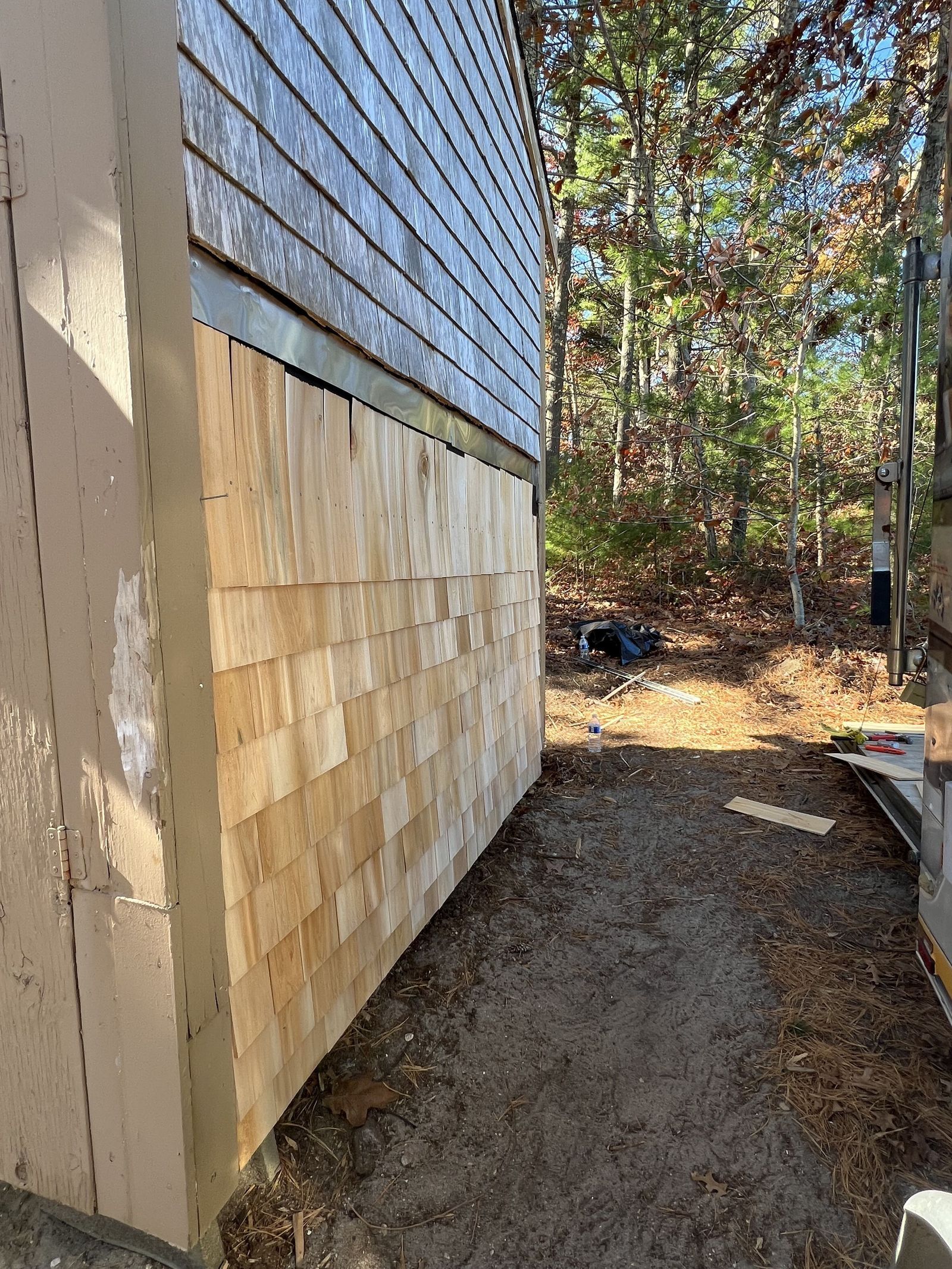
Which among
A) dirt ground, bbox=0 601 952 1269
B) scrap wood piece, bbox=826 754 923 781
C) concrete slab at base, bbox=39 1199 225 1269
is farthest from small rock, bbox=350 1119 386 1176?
scrap wood piece, bbox=826 754 923 781

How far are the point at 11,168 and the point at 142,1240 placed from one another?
2.12 metres

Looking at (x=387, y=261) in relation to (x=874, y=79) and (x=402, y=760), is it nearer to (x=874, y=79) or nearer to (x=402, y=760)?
(x=402, y=760)

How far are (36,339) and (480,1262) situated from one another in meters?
2.24

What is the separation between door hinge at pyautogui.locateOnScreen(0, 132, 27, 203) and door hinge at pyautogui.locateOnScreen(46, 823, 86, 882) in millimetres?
1220

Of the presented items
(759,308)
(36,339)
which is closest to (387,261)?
(36,339)

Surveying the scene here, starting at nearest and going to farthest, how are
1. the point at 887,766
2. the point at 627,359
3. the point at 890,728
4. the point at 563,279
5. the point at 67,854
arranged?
the point at 67,854, the point at 887,766, the point at 890,728, the point at 563,279, the point at 627,359

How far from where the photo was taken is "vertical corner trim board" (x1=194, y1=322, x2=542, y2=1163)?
1.62 metres

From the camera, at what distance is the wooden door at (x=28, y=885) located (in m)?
1.38

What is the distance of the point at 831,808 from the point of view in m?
4.50

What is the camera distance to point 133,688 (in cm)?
136

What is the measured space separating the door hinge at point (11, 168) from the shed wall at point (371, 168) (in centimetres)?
29

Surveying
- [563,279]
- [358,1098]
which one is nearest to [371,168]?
[358,1098]

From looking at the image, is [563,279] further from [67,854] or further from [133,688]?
[67,854]

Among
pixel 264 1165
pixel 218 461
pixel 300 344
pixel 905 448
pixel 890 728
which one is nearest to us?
pixel 218 461
